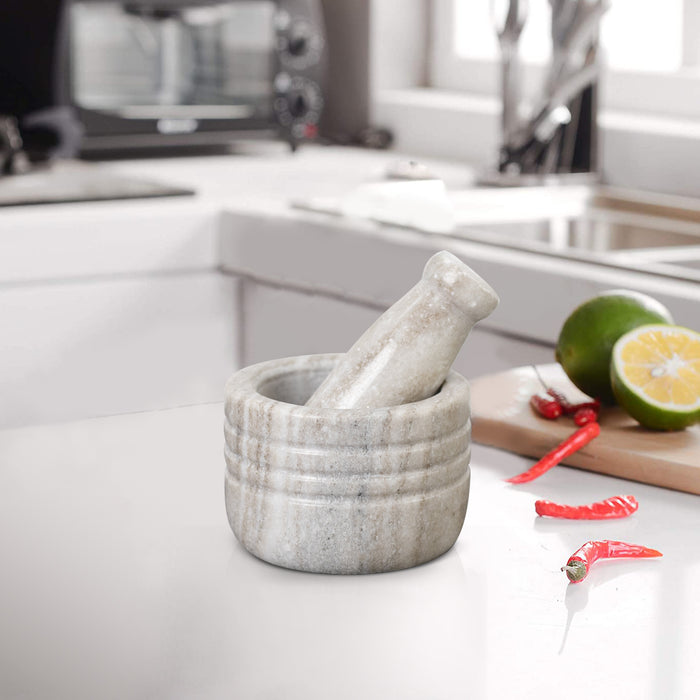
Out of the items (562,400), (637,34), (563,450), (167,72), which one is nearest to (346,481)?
(563,450)

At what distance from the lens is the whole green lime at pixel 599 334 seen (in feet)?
3.38

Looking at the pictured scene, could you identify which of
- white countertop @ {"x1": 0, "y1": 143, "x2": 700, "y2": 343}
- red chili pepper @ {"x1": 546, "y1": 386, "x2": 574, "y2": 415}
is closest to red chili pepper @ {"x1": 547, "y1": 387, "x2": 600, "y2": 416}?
red chili pepper @ {"x1": 546, "y1": 386, "x2": 574, "y2": 415}

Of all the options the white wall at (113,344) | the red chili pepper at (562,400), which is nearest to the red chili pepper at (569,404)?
the red chili pepper at (562,400)

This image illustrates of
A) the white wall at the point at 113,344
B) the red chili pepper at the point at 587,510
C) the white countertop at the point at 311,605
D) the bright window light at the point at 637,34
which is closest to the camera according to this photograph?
the white countertop at the point at 311,605

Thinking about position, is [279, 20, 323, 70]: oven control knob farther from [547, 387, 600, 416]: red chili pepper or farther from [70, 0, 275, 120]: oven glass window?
[547, 387, 600, 416]: red chili pepper

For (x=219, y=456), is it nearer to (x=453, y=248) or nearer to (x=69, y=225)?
(x=453, y=248)

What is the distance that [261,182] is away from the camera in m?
2.27

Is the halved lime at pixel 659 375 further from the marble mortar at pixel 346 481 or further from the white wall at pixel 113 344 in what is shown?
the white wall at pixel 113 344

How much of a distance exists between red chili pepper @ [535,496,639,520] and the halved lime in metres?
0.17

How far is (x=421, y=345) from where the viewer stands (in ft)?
2.46

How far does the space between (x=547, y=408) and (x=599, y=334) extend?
0.26 feet

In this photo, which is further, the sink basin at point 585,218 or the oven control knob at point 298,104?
the oven control knob at point 298,104

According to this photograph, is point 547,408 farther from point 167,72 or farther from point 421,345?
→ point 167,72

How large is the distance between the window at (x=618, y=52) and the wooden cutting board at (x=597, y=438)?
1232mm
